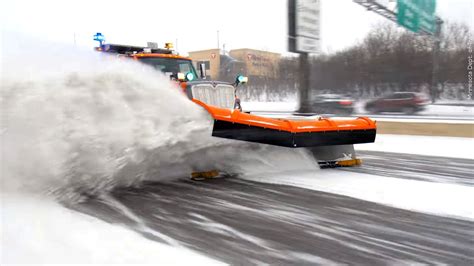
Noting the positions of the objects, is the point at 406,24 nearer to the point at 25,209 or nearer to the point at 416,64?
the point at 416,64

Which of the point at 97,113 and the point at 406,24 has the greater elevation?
the point at 406,24

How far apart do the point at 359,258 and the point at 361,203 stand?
5.17ft

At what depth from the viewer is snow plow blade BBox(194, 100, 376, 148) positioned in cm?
505

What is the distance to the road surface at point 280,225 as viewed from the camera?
3.00m

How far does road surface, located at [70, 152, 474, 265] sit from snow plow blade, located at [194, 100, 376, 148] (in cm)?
67

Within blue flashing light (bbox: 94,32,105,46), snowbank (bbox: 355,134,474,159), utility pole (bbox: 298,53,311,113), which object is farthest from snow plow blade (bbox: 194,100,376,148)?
utility pole (bbox: 298,53,311,113)

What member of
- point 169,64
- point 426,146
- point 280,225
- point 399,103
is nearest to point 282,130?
point 280,225

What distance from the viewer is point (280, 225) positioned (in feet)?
12.0

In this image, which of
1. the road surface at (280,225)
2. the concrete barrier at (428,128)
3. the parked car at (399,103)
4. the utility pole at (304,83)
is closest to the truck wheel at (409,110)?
the parked car at (399,103)

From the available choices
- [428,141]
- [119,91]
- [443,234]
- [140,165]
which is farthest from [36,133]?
[428,141]

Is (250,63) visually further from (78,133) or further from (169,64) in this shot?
(78,133)

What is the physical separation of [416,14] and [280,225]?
568 inches

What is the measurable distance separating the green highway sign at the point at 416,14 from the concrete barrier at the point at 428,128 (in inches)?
200

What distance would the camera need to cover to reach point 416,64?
20.8 metres
